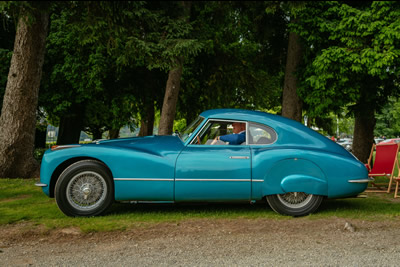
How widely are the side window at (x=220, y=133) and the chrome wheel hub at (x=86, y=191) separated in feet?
5.05

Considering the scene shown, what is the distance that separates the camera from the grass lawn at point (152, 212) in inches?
192

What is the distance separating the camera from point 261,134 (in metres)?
5.46

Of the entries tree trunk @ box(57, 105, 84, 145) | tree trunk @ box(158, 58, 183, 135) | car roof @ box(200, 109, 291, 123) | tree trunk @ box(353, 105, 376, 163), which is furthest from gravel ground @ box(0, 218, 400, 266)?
tree trunk @ box(57, 105, 84, 145)

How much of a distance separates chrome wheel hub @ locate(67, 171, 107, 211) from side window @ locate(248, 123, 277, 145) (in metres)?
2.21

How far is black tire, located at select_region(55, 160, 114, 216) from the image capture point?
4996 mm

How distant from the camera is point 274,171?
5211mm

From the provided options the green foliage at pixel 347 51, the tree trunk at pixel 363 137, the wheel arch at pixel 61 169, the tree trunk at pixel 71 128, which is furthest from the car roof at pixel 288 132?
the tree trunk at pixel 71 128

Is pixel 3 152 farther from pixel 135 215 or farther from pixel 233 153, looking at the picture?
pixel 233 153

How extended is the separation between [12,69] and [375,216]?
887cm

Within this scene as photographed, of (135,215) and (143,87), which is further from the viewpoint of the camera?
(143,87)

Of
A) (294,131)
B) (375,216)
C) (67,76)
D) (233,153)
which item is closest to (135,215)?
(233,153)

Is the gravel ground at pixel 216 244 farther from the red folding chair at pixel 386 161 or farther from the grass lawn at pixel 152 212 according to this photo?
the red folding chair at pixel 386 161

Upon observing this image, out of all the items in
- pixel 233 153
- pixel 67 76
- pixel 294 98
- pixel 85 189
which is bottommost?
pixel 85 189

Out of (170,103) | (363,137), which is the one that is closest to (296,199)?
(170,103)
